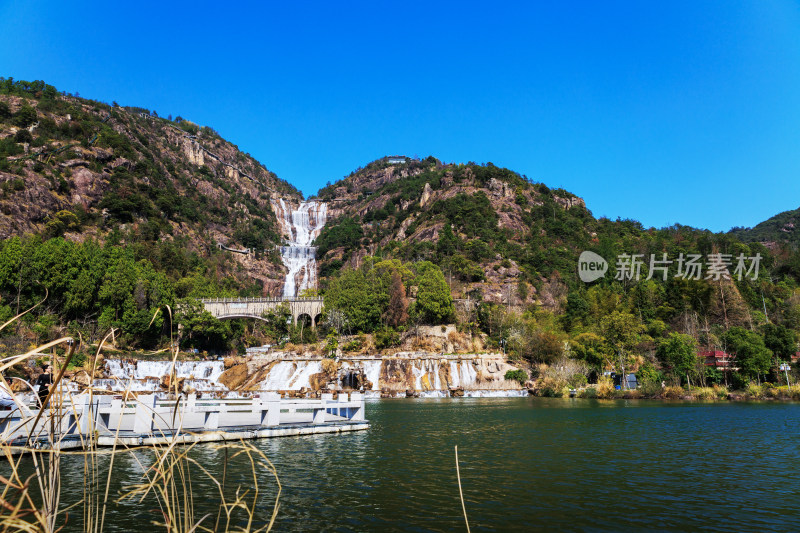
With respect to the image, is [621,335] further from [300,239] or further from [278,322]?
[300,239]

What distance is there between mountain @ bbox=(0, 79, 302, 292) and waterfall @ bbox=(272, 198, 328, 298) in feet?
10.3

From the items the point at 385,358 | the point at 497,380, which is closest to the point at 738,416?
the point at 497,380

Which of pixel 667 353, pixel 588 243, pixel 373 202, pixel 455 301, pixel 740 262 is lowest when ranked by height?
pixel 667 353

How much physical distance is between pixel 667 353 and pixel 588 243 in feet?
181

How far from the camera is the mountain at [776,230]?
112062mm

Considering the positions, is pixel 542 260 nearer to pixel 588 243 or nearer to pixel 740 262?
pixel 588 243

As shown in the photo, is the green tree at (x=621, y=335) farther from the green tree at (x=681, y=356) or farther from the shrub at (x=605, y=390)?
the shrub at (x=605, y=390)

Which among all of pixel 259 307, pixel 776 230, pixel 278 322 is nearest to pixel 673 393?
pixel 278 322

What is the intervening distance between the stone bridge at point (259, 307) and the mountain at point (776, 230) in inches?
3986

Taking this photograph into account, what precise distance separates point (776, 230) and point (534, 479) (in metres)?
153

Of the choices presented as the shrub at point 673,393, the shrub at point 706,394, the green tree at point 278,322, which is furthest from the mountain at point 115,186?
the shrub at point 706,394

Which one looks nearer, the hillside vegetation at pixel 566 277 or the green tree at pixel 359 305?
the hillside vegetation at pixel 566 277

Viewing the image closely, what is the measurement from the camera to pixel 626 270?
7675 centimetres

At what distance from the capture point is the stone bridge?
6686 cm
